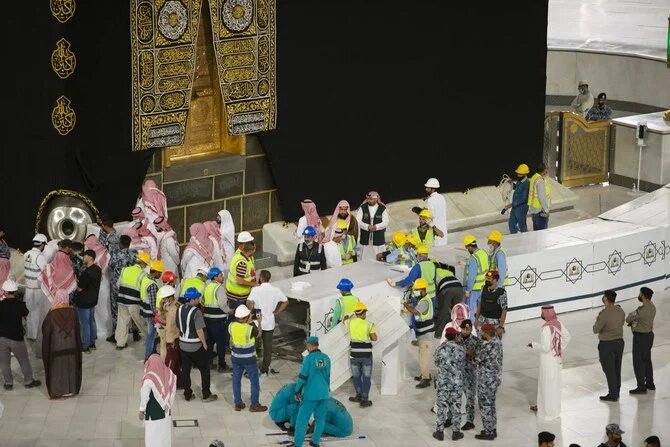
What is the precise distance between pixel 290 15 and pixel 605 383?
7159 mm

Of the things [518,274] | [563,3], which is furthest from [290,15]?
[563,3]

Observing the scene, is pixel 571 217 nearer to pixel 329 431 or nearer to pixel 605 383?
pixel 605 383

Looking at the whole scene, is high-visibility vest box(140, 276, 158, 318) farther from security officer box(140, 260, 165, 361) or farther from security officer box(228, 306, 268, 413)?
security officer box(228, 306, 268, 413)

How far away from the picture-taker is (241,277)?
58.8ft

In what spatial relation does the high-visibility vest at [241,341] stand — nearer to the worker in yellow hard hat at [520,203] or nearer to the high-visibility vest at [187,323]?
the high-visibility vest at [187,323]

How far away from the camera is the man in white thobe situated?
1658 centimetres

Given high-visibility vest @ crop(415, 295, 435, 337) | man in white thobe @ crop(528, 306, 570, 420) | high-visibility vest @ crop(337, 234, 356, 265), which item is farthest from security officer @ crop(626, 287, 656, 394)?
high-visibility vest @ crop(337, 234, 356, 265)

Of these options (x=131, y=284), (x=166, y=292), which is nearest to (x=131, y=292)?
(x=131, y=284)

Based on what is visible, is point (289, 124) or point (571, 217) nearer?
point (289, 124)

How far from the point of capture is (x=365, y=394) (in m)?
17.0

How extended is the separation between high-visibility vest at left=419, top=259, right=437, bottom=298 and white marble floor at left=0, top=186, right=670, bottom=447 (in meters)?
1.01

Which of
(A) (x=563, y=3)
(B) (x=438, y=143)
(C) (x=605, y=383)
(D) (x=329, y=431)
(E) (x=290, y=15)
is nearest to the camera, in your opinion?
(D) (x=329, y=431)

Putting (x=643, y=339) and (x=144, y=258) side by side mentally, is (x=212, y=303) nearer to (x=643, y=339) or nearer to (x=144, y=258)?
(x=144, y=258)

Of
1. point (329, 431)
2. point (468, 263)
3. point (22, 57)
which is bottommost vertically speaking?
point (329, 431)
